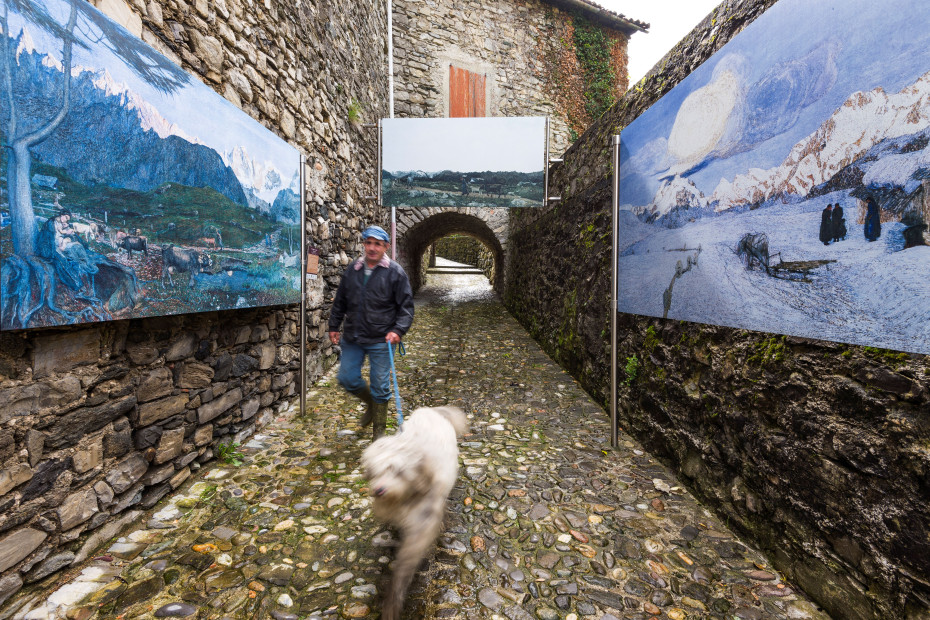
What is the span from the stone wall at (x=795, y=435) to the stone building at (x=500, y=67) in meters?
7.83

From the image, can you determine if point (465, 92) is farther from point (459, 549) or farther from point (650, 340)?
point (459, 549)

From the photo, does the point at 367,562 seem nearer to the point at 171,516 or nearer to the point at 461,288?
the point at 171,516

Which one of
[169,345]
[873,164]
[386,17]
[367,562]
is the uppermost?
[386,17]

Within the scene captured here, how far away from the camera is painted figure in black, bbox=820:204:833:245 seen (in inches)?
72.7

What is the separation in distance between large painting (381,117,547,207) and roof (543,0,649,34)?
363 inches

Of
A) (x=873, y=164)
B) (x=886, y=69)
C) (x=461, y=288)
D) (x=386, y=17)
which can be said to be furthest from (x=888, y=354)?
(x=461, y=288)

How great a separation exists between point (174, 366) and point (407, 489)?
2.13 meters

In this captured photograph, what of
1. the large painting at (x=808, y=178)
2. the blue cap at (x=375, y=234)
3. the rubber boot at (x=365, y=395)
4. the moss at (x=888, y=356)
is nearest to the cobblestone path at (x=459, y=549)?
the rubber boot at (x=365, y=395)

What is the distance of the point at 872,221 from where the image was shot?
1.67 m

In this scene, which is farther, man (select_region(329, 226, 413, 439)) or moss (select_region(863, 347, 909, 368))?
man (select_region(329, 226, 413, 439))

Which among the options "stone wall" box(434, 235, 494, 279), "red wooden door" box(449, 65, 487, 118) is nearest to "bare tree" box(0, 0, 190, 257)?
"red wooden door" box(449, 65, 487, 118)

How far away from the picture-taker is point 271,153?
Answer: 356 cm

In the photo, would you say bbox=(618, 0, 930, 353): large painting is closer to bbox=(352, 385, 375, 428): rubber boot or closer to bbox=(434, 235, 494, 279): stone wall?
bbox=(352, 385, 375, 428): rubber boot

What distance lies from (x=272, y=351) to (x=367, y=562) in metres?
2.58
